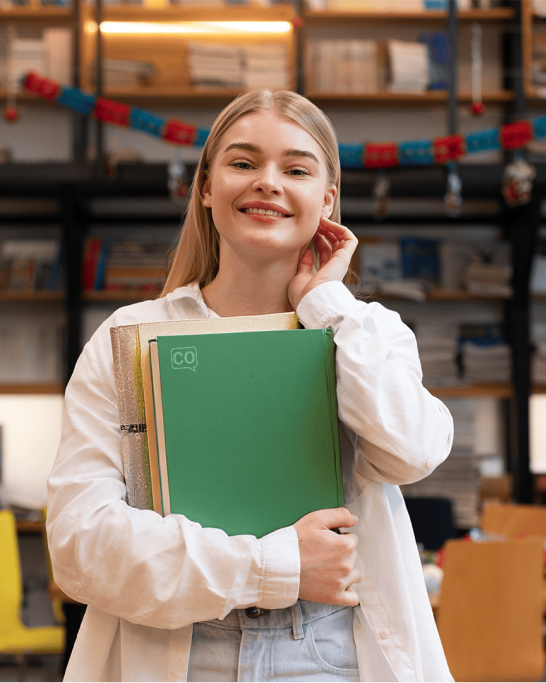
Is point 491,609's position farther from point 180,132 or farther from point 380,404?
point 180,132

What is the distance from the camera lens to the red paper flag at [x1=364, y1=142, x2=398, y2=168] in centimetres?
354

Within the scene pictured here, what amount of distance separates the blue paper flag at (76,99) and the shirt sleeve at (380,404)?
9.12 feet

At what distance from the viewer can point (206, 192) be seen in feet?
3.99

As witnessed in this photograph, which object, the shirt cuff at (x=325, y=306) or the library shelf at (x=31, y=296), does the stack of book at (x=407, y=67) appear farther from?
the shirt cuff at (x=325, y=306)

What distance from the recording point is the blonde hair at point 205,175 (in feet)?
3.59

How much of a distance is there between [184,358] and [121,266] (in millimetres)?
3446

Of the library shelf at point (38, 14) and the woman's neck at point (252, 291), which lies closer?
the woman's neck at point (252, 291)

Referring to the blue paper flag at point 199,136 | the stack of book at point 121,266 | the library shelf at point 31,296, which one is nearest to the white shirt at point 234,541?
the blue paper flag at point 199,136

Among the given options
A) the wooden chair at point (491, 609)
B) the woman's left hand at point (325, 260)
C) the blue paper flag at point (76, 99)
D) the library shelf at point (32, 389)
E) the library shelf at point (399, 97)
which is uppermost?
the library shelf at point (399, 97)

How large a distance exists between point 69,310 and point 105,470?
3.35m

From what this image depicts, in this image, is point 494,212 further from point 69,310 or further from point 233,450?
point 233,450

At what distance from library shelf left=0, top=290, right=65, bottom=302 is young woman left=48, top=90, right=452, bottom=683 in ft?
10.7

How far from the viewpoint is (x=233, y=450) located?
0.91 metres

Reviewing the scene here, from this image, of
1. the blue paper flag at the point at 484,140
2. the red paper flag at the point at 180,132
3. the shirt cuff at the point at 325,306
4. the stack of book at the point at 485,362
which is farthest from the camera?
the stack of book at the point at 485,362
